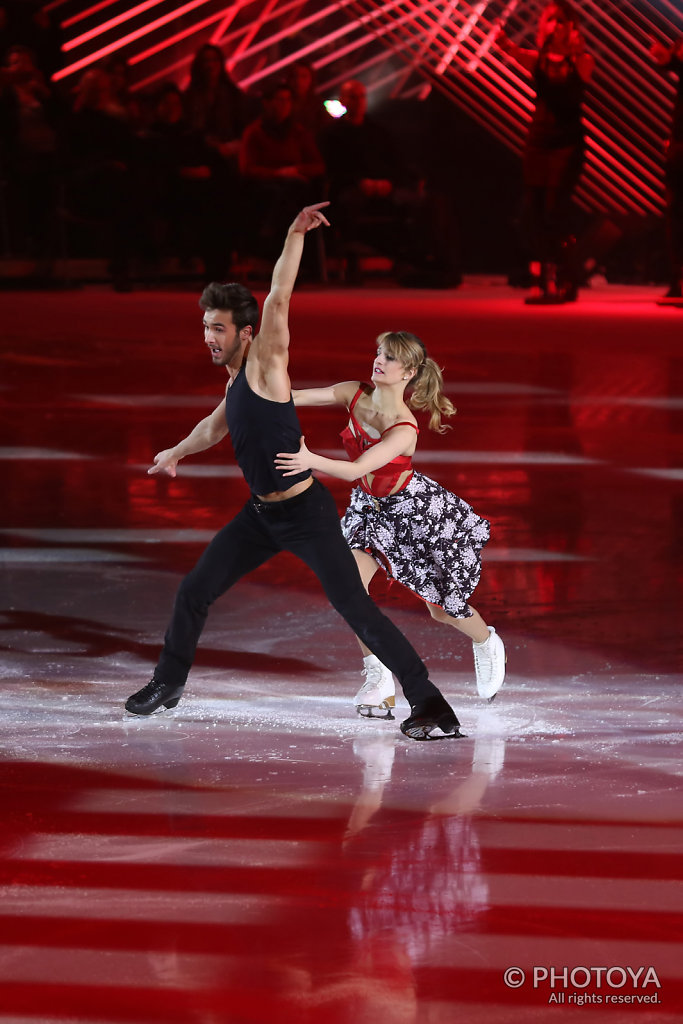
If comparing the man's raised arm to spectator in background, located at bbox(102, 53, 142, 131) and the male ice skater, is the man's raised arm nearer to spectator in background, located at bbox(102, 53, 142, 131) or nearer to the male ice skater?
the male ice skater

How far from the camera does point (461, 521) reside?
4.84 metres

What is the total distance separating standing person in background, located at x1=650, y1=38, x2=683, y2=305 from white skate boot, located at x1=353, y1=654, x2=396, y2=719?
9.15 metres

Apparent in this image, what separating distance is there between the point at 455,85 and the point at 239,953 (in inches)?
616

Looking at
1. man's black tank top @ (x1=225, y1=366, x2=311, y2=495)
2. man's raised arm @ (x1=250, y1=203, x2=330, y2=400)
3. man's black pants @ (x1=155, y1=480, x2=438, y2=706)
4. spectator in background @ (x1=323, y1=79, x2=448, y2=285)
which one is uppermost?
spectator in background @ (x1=323, y1=79, x2=448, y2=285)

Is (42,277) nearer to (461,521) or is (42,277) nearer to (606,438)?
(606,438)

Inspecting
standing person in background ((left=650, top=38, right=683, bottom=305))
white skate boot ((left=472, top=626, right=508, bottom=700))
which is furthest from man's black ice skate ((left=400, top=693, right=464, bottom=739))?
standing person in background ((left=650, top=38, right=683, bottom=305))

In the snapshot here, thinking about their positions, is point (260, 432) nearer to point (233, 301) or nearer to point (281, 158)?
point (233, 301)

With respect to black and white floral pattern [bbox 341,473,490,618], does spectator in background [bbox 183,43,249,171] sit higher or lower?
higher

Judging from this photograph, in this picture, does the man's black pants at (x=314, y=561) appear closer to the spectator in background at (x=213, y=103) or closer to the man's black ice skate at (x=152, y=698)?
the man's black ice skate at (x=152, y=698)

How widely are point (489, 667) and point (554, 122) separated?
9.97 metres

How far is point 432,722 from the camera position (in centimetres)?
445

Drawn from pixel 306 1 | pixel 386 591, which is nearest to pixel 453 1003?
pixel 386 591

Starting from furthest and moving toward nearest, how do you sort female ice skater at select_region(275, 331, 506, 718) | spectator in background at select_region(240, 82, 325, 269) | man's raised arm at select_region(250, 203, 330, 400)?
spectator in background at select_region(240, 82, 325, 269) → female ice skater at select_region(275, 331, 506, 718) → man's raised arm at select_region(250, 203, 330, 400)

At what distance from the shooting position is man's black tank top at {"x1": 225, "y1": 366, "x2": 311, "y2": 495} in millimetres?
4324
